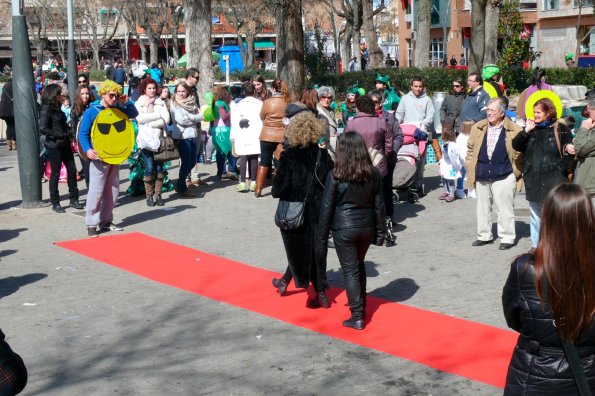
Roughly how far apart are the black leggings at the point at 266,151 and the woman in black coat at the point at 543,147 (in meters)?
4.93

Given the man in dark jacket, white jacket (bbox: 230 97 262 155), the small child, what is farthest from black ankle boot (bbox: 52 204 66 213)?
the man in dark jacket

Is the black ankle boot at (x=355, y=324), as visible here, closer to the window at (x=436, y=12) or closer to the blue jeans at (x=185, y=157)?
the blue jeans at (x=185, y=157)

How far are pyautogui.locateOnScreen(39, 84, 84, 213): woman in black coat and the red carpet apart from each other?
2149 mm

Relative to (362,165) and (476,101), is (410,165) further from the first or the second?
(362,165)

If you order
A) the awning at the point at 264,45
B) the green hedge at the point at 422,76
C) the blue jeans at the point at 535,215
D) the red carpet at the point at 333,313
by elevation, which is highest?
the awning at the point at 264,45

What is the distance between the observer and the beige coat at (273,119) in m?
13.4

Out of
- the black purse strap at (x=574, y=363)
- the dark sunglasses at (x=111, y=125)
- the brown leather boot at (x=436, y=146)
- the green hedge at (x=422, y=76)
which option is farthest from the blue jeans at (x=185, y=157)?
the green hedge at (x=422, y=76)

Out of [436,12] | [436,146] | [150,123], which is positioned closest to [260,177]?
[150,123]

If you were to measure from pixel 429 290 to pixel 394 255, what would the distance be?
61.3 inches

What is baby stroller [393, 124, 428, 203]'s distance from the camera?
13.0 meters

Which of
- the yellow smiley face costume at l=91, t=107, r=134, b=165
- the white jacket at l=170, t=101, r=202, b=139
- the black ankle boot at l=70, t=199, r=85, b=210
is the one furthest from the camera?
the white jacket at l=170, t=101, r=202, b=139

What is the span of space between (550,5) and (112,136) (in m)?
50.5

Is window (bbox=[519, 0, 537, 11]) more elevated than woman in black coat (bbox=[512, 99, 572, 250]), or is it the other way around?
window (bbox=[519, 0, 537, 11])

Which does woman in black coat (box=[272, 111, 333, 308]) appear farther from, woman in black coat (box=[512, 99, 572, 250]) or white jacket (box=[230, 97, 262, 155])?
white jacket (box=[230, 97, 262, 155])
